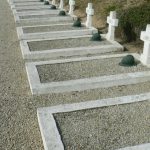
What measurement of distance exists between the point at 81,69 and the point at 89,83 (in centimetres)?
92

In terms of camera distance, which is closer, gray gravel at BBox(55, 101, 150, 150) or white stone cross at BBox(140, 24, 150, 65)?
gray gravel at BBox(55, 101, 150, 150)

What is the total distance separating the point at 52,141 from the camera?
15.5 ft

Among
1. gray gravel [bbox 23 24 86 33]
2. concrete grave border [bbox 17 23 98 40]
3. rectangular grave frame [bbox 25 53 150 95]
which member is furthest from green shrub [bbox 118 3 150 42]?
rectangular grave frame [bbox 25 53 150 95]

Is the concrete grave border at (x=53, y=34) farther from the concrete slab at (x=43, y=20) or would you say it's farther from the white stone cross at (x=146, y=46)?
the white stone cross at (x=146, y=46)

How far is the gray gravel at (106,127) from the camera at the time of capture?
15.7ft

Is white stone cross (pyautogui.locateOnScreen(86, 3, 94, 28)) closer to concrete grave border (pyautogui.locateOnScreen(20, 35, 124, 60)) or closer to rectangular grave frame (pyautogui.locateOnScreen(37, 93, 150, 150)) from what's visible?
concrete grave border (pyautogui.locateOnScreen(20, 35, 124, 60))

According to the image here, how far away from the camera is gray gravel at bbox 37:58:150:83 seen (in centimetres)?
741

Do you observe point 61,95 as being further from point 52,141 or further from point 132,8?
point 132,8

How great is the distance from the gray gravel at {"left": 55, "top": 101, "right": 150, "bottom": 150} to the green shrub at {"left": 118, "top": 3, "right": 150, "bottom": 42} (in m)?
4.82

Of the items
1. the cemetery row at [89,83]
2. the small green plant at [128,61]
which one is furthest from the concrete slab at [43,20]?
the small green plant at [128,61]

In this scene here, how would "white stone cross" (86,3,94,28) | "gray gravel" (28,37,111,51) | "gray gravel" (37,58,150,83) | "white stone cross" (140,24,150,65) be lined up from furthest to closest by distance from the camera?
1. "white stone cross" (86,3,94,28)
2. "gray gravel" (28,37,111,51)
3. "white stone cross" (140,24,150,65)
4. "gray gravel" (37,58,150,83)

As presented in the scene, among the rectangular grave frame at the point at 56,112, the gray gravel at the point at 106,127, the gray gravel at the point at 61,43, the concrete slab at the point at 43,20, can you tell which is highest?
the concrete slab at the point at 43,20

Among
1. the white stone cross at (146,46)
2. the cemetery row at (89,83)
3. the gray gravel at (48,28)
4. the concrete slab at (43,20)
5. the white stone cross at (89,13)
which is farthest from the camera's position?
the concrete slab at (43,20)

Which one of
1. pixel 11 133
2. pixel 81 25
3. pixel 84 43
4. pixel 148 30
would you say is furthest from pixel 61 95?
pixel 81 25
